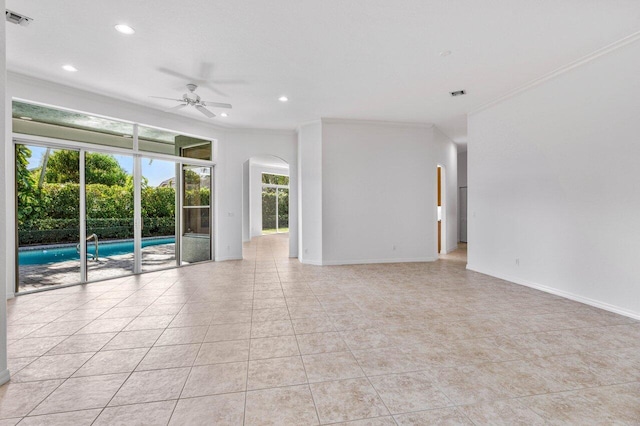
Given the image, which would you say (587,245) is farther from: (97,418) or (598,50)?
(97,418)

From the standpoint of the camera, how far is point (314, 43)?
335cm

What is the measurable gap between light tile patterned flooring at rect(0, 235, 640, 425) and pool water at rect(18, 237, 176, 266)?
2.06 ft

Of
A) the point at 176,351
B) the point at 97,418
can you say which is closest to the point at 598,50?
the point at 176,351

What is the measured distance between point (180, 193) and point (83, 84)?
2.50 m

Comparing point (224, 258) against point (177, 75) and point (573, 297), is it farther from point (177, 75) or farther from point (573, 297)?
point (573, 297)

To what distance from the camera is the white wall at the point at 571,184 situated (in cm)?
333

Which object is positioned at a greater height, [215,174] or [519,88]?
[519,88]

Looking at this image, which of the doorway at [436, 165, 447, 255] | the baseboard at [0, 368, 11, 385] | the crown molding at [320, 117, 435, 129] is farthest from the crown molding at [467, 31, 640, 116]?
the baseboard at [0, 368, 11, 385]

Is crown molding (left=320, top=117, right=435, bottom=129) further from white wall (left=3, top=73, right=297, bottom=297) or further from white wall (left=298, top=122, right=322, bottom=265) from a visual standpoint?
white wall (left=3, top=73, right=297, bottom=297)

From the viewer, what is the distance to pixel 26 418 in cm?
176

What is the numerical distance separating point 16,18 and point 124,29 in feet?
3.11

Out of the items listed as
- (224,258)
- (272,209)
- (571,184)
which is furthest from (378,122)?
(272,209)

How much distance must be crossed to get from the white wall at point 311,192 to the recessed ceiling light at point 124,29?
380 cm

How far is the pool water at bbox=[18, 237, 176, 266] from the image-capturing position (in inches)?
173
